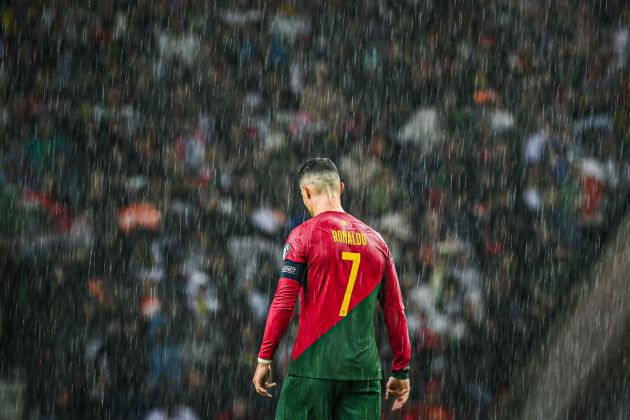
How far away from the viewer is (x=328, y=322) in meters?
3.25

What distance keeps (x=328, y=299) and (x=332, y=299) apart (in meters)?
0.02

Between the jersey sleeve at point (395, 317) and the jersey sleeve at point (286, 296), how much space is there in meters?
0.38

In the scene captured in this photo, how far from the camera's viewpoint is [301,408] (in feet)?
10.6

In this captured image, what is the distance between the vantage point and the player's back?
3240 millimetres

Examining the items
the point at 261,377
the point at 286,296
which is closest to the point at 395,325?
the point at 286,296

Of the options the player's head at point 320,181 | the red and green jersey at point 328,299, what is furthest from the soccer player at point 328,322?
the player's head at point 320,181

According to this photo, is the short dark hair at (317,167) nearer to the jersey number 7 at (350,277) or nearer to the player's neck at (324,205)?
the player's neck at (324,205)

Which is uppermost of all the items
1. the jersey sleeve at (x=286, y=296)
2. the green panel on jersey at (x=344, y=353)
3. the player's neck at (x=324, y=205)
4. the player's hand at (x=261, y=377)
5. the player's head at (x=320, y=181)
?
the player's head at (x=320, y=181)

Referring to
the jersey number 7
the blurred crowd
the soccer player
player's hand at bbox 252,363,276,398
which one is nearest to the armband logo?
the soccer player

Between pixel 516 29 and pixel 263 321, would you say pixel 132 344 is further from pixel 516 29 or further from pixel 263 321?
pixel 516 29

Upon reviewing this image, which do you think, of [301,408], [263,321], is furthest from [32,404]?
[301,408]

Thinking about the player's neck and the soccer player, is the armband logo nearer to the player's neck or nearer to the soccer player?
the soccer player

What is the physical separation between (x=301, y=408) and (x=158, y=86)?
2.40m

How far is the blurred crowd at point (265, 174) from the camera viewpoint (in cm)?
466
